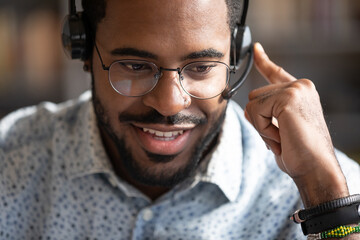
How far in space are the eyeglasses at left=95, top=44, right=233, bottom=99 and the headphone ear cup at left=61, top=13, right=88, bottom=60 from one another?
5 centimetres

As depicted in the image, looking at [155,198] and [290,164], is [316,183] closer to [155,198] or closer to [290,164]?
[290,164]

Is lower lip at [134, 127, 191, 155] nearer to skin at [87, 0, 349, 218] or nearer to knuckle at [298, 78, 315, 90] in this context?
skin at [87, 0, 349, 218]

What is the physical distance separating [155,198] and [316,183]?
45cm

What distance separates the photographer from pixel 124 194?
1.27 meters

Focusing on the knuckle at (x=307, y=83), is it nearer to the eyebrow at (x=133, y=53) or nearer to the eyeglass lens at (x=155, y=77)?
the eyeglass lens at (x=155, y=77)

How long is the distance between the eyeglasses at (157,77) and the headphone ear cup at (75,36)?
0.05 meters

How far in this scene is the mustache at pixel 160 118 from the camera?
1.10 metres

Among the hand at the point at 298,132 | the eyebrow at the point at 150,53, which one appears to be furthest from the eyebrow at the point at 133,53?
the hand at the point at 298,132

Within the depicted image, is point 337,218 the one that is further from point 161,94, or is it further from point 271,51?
point 271,51

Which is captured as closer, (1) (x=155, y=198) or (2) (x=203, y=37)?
(2) (x=203, y=37)

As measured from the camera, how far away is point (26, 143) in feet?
4.57

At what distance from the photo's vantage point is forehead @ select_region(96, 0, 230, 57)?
3.37 feet

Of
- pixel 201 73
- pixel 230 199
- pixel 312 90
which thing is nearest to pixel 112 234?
pixel 230 199

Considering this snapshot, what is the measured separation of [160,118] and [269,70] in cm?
31
